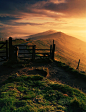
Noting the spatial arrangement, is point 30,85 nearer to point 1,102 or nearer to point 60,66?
point 1,102

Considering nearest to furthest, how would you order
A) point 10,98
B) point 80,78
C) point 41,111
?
point 41,111 → point 10,98 → point 80,78

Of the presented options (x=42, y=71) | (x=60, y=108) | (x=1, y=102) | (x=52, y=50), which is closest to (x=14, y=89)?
(x=1, y=102)

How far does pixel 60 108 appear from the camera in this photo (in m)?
4.14

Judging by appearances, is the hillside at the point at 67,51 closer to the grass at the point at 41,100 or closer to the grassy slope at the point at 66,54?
the grassy slope at the point at 66,54

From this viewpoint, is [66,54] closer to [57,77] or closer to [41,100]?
[57,77]

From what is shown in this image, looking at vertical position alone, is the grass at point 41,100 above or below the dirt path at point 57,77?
above

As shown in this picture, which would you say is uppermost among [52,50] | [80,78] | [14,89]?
[52,50]

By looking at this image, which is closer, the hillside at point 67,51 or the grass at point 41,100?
the grass at point 41,100

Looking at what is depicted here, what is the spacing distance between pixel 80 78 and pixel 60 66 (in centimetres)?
357

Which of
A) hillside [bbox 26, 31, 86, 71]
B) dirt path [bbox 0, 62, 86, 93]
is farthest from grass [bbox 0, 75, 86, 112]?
hillside [bbox 26, 31, 86, 71]

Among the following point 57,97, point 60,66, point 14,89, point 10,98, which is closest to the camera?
point 10,98

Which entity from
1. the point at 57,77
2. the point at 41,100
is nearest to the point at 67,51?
the point at 57,77

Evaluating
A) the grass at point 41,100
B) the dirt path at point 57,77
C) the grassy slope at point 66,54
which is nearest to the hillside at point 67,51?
the grassy slope at point 66,54

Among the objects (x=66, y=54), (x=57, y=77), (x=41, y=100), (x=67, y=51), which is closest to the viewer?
(x=41, y=100)
